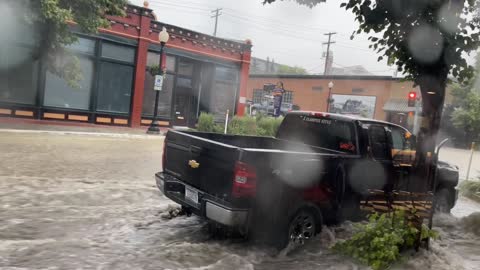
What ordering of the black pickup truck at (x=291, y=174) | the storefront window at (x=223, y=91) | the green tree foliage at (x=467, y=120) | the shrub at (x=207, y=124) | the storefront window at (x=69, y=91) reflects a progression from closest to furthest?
the black pickup truck at (x=291, y=174) → the storefront window at (x=69, y=91) → the shrub at (x=207, y=124) → the storefront window at (x=223, y=91) → the green tree foliage at (x=467, y=120)

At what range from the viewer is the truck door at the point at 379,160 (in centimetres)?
632

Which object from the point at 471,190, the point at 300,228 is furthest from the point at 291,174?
the point at 471,190

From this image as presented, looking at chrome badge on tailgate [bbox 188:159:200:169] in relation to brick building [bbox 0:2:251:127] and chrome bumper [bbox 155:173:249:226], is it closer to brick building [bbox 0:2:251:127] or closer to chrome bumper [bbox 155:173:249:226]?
chrome bumper [bbox 155:173:249:226]

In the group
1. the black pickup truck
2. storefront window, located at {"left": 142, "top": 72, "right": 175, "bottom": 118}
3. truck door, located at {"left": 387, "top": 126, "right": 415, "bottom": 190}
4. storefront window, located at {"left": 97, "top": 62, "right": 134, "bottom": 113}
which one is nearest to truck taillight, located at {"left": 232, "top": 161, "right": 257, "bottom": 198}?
the black pickup truck

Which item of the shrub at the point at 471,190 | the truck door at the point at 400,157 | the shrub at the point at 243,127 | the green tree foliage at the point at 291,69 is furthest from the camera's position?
the green tree foliage at the point at 291,69

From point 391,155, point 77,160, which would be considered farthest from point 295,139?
point 77,160

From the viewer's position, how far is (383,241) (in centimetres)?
524

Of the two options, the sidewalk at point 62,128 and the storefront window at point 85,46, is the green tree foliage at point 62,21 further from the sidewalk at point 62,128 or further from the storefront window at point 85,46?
the storefront window at point 85,46

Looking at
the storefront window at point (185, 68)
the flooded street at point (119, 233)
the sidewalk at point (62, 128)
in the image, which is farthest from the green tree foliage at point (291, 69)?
the flooded street at point (119, 233)

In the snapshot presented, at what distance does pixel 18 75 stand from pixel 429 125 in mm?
17199

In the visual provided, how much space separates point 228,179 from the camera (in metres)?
5.12

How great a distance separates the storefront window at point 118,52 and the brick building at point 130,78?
47 mm

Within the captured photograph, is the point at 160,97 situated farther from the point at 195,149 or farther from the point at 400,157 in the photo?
the point at 195,149

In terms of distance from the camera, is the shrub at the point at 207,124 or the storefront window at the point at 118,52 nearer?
the shrub at the point at 207,124
